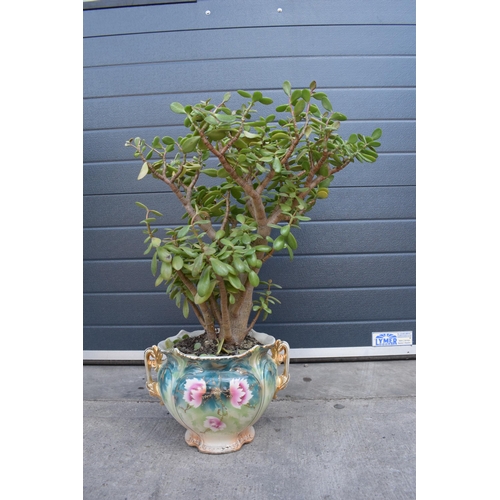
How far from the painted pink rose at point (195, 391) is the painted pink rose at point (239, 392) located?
0.34 feet

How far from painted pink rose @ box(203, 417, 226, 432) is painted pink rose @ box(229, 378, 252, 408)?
0.31 feet

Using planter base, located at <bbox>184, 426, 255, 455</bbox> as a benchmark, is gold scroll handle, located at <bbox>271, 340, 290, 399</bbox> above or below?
above

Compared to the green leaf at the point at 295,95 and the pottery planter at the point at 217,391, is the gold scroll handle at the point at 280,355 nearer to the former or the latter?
the pottery planter at the point at 217,391

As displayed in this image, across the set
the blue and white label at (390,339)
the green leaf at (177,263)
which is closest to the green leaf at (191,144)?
the green leaf at (177,263)

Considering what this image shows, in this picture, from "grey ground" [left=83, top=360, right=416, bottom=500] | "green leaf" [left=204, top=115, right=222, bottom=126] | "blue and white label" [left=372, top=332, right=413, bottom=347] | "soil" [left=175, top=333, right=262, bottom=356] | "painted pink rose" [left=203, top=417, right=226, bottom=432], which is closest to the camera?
"green leaf" [left=204, top=115, right=222, bottom=126]

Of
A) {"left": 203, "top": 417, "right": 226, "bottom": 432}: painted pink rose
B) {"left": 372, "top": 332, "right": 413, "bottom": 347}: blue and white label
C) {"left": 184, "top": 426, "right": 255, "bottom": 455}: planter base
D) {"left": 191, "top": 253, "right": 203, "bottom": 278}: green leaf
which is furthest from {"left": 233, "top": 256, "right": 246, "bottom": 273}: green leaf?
{"left": 372, "top": 332, "right": 413, "bottom": 347}: blue and white label

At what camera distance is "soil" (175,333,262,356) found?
165 cm

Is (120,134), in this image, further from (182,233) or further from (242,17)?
(182,233)

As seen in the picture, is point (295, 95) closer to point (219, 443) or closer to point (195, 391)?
point (195, 391)

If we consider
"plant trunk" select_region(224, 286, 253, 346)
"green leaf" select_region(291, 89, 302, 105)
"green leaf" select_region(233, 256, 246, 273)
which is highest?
"green leaf" select_region(291, 89, 302, 105)

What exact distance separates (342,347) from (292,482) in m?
1.20

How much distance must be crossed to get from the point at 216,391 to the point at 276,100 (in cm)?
175

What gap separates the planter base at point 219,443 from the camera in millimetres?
1622

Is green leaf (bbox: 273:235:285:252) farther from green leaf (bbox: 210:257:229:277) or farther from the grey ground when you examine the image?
the grey ground
